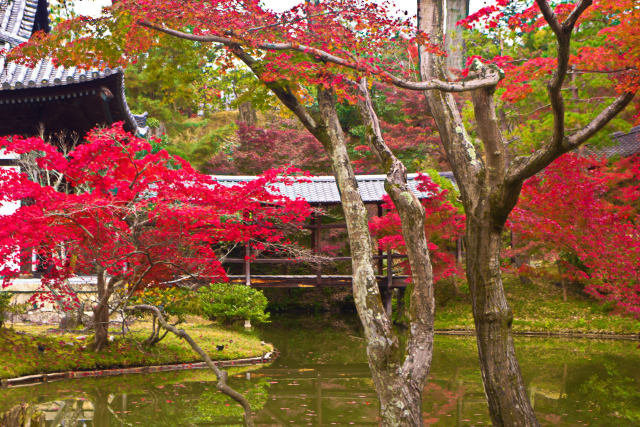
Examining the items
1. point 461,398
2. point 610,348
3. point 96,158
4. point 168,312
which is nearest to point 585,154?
point 610,348

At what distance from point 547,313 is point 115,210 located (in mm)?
11837

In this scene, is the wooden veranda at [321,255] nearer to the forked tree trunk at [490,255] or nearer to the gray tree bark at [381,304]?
the gray tree bark at [381,304]

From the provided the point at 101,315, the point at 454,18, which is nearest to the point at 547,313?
the point at 101,315

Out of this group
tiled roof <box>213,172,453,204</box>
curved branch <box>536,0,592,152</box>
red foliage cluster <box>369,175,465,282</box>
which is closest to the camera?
curved branch <box>536,0,592,152</box>

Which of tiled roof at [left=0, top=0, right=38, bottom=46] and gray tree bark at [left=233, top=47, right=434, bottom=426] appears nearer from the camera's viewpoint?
gray tree bark at [left=233, top=47, right=434, bottom=426]

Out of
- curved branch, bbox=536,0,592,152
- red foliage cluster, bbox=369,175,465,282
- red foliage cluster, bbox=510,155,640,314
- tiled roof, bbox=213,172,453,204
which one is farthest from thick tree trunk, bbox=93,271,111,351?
tiled roof, bbox=213,172,453,204

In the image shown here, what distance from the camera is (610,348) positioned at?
39.6ft

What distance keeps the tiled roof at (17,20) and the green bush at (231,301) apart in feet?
19.8

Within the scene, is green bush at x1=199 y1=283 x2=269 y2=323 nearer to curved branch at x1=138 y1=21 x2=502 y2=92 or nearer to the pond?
the pond

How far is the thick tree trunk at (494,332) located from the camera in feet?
15.4

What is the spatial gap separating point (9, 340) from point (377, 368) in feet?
20.9

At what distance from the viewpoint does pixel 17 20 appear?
35.0 feet

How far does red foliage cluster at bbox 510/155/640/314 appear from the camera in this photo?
7.72 m

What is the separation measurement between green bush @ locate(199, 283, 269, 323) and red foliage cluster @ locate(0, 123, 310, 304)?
3.55m
